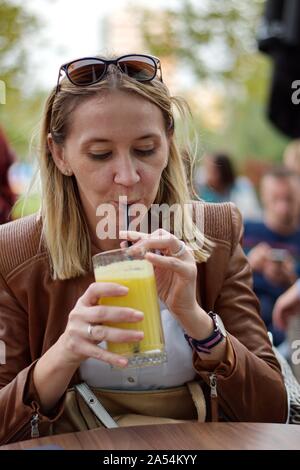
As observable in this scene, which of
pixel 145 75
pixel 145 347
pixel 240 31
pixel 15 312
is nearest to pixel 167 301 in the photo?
pixel 145 347

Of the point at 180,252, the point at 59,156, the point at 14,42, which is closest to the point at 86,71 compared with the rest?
the point at 59,156

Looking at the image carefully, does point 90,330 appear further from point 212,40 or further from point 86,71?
point 212,40

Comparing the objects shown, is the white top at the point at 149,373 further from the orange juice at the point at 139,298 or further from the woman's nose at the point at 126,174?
the woman's nose at the point at 126,174

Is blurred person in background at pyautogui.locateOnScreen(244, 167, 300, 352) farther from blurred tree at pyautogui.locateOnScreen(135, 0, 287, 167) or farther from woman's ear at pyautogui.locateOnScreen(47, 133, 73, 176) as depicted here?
blurred tree at pyautogui.locateOnScreen(135, 0, 287, 167)

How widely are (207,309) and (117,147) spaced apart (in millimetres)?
542

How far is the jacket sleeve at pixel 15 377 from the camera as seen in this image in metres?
1.73

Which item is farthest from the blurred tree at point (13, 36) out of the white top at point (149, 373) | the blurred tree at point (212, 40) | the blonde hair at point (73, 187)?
the white top at point (149, 373)

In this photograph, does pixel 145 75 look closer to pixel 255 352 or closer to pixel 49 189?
pixel 49 189

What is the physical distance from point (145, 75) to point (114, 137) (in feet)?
0.82

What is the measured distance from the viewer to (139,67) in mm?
1982

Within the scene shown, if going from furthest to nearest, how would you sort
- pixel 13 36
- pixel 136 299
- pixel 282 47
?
pixel 13 36 < pixel 282 47 < pixel 136 299

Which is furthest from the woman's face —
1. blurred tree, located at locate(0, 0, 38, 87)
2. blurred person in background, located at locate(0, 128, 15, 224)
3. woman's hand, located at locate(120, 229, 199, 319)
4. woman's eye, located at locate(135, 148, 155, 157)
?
blurred tree, located at locate(0, 0, 38, 87)

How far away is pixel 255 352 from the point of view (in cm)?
198

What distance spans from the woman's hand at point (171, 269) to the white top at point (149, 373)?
213 mm
